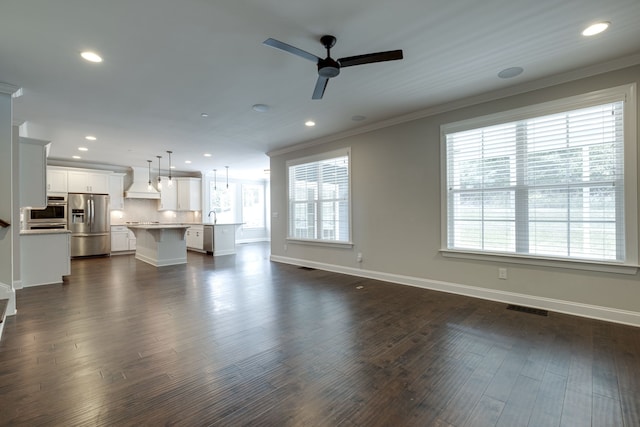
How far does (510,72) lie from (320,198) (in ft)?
12.1

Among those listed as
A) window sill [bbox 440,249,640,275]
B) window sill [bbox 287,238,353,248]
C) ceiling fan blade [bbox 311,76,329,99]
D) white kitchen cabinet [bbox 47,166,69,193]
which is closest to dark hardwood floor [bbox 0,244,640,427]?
window sill [bbox 440,249,640,275]

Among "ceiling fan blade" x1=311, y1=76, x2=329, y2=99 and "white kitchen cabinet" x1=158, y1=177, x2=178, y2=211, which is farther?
"white kitchen cabinet" x1=158, y1=177, x2=178, y2=211

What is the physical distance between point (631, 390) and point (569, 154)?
2407 millimetres

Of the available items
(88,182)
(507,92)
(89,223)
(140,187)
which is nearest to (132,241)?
(89,223)

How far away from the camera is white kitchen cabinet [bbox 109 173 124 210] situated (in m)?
8.21

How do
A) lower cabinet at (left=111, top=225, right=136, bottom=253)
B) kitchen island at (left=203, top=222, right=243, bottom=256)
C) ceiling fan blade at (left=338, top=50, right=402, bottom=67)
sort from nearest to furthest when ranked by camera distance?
ceiling fan blade at (left=338, top=50, right=402, bottom=67) < kitchen island at (left=203, top=222, right=243, bottom=256) < lower cabinet at (left=111, top=225, right=136, bottom=253)

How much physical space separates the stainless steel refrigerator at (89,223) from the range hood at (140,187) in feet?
2.08

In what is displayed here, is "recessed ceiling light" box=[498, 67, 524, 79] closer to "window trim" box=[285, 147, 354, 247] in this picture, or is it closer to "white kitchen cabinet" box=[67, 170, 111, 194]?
"window trim" box=[285, 147, 354, 247]

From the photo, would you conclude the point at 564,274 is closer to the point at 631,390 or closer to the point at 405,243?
the point at 631,390

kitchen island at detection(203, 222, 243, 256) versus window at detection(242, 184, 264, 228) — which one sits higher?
window at detection(242, 184, 264, 228)

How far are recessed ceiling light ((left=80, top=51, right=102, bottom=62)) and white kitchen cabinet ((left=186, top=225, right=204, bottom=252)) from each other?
6.09 metres

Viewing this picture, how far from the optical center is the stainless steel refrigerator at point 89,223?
7.45 metres

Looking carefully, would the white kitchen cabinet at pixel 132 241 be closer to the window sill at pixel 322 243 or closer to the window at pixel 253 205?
the window at pixel 253 205

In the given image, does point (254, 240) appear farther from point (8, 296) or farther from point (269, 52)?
point (269, 52)
